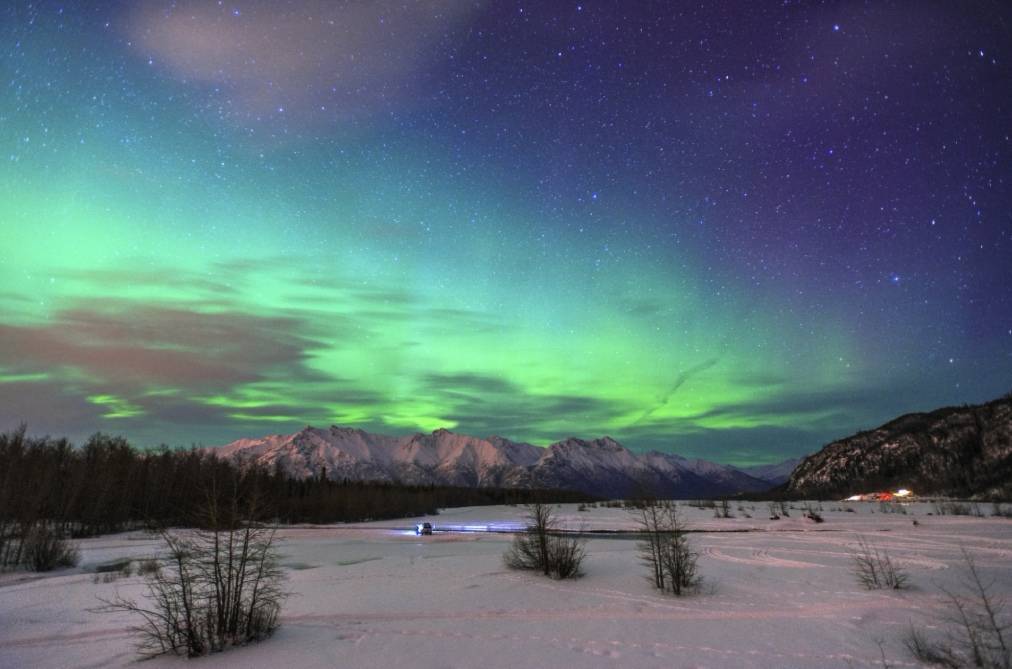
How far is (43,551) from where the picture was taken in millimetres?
25891

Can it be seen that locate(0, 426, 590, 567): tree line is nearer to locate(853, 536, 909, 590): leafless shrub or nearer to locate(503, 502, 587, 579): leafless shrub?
locate(503, 502, 587, 579): leafless shrub

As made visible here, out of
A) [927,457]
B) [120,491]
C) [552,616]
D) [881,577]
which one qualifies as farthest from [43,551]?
[927,457]

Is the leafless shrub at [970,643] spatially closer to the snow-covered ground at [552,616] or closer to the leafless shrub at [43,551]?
the snow-covered ground at [552,616]

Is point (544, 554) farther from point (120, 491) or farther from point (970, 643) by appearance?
point (120, 491)

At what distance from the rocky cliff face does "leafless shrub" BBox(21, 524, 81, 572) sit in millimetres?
84143

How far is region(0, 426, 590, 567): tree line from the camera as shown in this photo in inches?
1687

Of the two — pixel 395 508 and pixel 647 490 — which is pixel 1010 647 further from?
pixel 395 508

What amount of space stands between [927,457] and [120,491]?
140557mm

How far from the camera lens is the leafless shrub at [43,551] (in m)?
25.8

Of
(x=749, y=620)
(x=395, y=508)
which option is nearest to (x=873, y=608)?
(x=749, y=620)

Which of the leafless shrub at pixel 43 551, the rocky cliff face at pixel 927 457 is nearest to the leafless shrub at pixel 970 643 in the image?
the leafless shrub at pixel 43 551

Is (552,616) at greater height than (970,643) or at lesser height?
lesser

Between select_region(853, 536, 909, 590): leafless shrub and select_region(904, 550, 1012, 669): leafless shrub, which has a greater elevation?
select_region(904, 550, 1012, 669): leafless shrub

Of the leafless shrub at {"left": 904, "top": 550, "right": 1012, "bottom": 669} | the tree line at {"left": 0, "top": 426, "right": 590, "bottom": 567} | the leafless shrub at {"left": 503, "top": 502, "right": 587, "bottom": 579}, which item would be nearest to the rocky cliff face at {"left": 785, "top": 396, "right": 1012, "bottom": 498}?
the leafless shrub at {"left": 904, "top": 550, "right": 1012, "bottom": 669}
